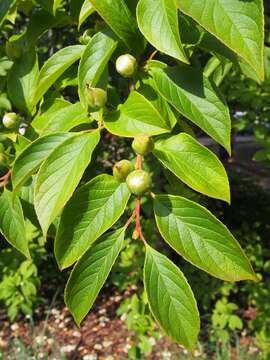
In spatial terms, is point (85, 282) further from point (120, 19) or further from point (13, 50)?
point (13, 50)

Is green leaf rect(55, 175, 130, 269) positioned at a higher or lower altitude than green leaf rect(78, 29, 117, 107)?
lower

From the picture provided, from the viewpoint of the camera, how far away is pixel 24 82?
3.37 feet

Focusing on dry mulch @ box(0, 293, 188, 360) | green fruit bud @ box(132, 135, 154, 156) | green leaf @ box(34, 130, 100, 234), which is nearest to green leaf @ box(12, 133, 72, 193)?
green leaf @ box(34, 130, 100, 234)

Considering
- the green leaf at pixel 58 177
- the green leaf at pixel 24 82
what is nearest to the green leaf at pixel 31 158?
the green leaf at pixel 58 177

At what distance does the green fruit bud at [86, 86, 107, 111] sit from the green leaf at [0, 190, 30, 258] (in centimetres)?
26

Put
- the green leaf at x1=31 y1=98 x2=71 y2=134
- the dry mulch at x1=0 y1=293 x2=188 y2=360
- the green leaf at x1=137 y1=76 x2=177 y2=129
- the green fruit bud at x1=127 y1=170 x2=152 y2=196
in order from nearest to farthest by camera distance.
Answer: the green fruit bud at x1=127 y1=170 x2=152 y2=196 < the green leaf at x1=137 y1=76 x2=177 y2=129 < the green leaf at x1=31 y1=98 x2=71 y2=134 < the dry mulch at x1=0 y1=293 x2=188 y2=360

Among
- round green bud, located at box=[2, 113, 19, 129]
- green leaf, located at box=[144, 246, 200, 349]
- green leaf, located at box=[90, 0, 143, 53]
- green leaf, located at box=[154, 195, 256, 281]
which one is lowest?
green leaf, located at box=[144, 246, 200, 349]

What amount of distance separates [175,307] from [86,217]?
7.7 inches

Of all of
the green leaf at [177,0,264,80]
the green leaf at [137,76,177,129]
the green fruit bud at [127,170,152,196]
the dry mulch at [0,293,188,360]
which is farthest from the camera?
the dry mulch at [0,293,188,360]

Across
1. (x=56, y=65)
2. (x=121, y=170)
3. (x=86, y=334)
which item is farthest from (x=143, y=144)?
(x=86, y=334)

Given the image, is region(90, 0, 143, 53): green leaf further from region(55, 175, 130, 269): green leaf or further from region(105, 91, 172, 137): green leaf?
region(55, 175, 130, 269): green leaf

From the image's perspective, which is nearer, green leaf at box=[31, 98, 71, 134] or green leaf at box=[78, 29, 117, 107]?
green leaf at box=[78, 29, 117, 107]

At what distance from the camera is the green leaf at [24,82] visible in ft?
3.35

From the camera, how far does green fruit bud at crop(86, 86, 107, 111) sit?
760mm
